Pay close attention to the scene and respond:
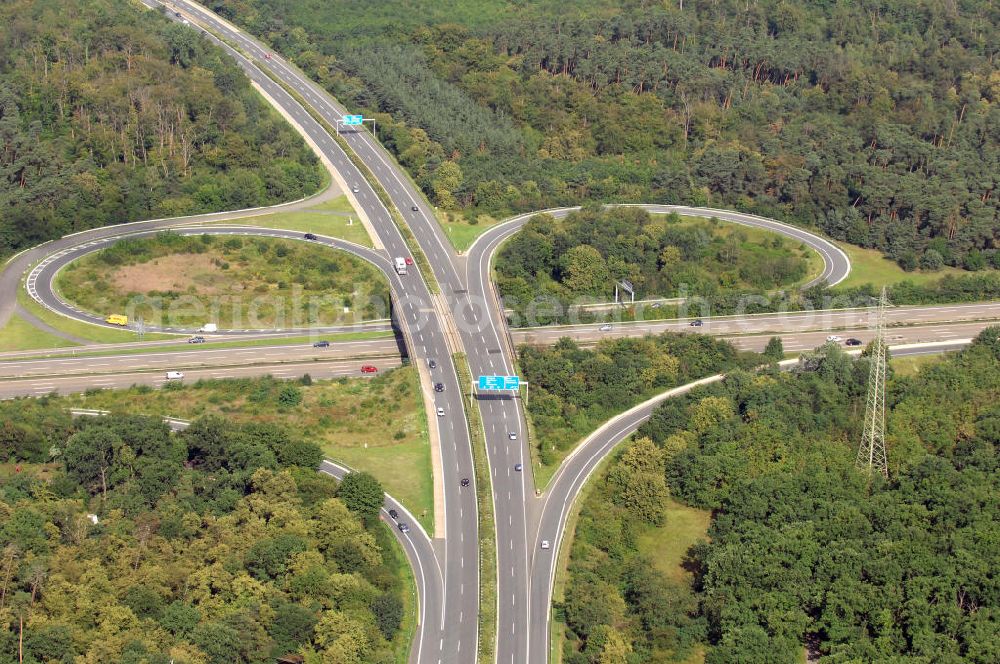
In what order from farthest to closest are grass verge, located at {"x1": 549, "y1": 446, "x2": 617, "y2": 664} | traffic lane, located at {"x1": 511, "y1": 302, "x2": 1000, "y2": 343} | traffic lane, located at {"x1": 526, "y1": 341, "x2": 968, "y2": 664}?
traffic lane, located at {"x1": 511, "y1": 302, "x2": 1000, "y2": 343} < traffic lane, located at {"x1": 526, "y1": 341, "x2": 968, "y2": 664} < grass verge, located at {"x1": 549, "y1": 446, "x2": 617, "y2": 664}

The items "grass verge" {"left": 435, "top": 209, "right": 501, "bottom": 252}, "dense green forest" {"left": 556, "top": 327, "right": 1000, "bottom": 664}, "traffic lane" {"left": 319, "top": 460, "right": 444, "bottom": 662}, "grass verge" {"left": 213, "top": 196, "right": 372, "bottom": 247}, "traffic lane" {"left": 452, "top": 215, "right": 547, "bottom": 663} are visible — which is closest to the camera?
"dense green forest" {"left": 556, "top": 327, "right": 1000, "bottom": 664}

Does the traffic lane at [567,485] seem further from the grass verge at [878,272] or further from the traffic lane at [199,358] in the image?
the traffic lane at [199,358]

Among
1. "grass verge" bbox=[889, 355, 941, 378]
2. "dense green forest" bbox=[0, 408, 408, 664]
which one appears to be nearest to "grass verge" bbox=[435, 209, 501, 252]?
"dense green forest" bbox=[0, 408, 408, 664]

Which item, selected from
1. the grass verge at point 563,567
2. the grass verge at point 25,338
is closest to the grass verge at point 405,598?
the grass verge at point 563,567

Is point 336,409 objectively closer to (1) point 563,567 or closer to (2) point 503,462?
(2) point 503,462

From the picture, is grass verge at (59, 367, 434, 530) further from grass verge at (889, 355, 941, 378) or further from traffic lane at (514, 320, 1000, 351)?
grass verge at (889, 355, 941, 378)
